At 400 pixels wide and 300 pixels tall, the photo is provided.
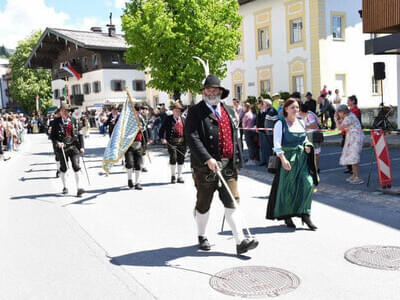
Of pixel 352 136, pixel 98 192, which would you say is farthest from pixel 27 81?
pixel 352 136

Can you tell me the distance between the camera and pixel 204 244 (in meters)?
5.66

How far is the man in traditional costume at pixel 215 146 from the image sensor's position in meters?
5.32

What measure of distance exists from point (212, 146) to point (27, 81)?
219 ft

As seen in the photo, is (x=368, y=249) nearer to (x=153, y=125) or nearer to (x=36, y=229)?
(x=36, y=229)

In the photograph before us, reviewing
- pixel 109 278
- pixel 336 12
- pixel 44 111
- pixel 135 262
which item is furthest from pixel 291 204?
pixel 44 111

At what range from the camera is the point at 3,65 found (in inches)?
4692

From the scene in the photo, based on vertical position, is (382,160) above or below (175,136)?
below

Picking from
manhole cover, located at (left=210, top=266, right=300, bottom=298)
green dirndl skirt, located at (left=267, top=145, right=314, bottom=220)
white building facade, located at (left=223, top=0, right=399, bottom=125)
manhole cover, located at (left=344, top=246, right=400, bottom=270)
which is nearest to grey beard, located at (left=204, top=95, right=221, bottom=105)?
green dirndl skirt, located at (left=267, top=145, right=314, bottom=220)

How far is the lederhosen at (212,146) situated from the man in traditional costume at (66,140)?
201 inches

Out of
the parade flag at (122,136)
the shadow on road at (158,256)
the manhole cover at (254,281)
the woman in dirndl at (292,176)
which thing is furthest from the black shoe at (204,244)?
the parade flag at (122,136)

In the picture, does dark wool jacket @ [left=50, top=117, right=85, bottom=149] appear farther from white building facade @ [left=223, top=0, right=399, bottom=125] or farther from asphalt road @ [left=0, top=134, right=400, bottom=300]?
white building facade @ [left=223, top=0, right=399, bottom=125]

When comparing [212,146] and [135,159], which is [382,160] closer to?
[212,146]

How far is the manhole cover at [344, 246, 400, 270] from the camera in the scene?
484 centimetres

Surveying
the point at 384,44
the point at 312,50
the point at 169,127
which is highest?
the point at 312,50
